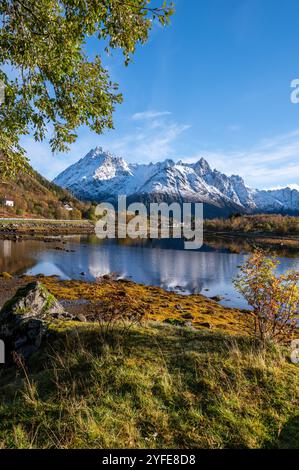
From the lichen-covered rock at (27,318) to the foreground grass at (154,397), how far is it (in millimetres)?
1516

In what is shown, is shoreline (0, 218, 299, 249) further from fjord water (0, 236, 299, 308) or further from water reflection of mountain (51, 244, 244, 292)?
water reflection of mountain (51, 244, 244, 292)

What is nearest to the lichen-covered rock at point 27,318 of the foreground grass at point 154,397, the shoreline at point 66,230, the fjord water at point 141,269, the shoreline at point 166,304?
the foreground grass at point 154,397

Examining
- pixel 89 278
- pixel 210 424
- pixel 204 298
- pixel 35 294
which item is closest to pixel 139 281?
pixel 89 278

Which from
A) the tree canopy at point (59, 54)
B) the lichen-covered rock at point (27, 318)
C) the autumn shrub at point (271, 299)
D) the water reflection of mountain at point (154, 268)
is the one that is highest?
the tree canopy at point (59, 54)

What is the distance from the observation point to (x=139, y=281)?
4697cm

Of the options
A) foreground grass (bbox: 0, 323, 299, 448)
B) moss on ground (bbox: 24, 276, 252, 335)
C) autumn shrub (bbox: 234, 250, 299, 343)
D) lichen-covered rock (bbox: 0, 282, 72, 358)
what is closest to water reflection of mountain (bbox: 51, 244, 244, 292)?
moss on ground (bbox: 24, 276, 252, 335)

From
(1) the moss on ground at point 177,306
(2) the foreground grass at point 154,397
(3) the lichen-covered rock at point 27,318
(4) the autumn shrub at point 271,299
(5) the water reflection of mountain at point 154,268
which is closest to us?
(2) the foreground grass at point 154,397

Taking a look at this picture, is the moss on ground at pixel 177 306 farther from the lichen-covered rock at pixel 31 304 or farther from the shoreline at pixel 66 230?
the shoreline at pixel 66 230

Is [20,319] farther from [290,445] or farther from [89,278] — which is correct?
[89,278]

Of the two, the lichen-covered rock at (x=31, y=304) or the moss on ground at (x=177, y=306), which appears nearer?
the lichen-covered rock at (x=31, y=304)

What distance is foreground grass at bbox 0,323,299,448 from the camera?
5.31 m

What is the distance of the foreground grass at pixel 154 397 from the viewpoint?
531 cm

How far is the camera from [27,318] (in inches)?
447

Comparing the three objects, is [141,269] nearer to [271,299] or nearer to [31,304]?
[31,304]
